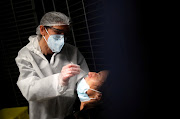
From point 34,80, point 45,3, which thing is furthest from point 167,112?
point 45,3

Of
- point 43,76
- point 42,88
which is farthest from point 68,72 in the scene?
point 43,76

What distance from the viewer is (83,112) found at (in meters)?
1.42

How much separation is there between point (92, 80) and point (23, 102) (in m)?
1.94

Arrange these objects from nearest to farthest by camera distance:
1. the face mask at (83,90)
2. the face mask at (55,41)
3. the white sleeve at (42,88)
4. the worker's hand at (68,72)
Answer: the worker's hand at (68,72)
the white sleeve at (42,88)
the face mask at (83,90)
the face mask at (55,41)

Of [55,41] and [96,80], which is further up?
[55,41]

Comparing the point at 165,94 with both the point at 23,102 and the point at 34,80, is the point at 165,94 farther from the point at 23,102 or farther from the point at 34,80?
the point at 23,102

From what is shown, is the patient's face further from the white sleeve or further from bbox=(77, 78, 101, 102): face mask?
the white sleeve

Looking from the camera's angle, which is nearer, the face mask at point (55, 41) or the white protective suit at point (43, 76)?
the white protective suit at point (43, 76)

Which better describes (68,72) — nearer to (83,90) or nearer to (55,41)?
(83,90)

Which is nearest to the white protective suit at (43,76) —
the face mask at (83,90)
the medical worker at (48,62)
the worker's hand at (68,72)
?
the medical worker at (48,62)

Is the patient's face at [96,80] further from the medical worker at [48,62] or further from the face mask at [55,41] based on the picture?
the face mask at [55,41]

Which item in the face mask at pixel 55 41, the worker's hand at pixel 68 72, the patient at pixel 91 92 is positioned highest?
the face mask at pixel 55 41

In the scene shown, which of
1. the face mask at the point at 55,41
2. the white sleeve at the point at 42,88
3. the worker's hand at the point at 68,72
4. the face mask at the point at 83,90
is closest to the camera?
the worker's hand at the point at 68,72

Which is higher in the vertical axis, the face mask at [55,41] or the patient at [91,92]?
the face mask at [55,41]
